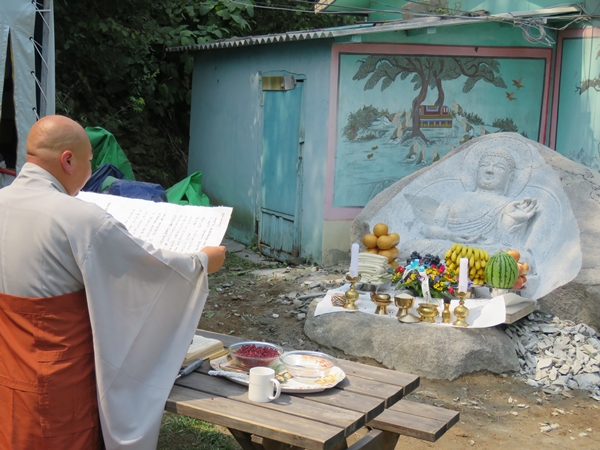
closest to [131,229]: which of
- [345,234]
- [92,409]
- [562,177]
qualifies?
[92,409]

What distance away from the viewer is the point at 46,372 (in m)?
2.54

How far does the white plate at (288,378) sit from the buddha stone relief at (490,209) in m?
4.07

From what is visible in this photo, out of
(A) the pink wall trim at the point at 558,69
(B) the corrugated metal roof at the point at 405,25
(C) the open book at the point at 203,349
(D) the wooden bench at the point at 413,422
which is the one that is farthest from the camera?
(A) the pink wall trim at the point at 558,69

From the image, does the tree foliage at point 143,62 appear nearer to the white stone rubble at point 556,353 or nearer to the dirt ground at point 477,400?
the dirt ground at point 477,400

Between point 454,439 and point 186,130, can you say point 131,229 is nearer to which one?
point 454,439

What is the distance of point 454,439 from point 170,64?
9696mm

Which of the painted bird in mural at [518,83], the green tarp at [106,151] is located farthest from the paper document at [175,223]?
the painted bird in mural at [518,83]

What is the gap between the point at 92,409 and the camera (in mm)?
2648

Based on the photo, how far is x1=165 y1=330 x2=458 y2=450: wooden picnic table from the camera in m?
2.48

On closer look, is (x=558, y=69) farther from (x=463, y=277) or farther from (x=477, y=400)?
(x=477, y=400)

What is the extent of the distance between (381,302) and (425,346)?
625 millimetres

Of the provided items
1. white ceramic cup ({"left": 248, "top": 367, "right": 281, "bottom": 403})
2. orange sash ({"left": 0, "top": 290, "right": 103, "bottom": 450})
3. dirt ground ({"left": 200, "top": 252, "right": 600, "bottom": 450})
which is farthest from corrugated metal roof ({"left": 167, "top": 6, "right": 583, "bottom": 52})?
orange sash ({"left": 0, "top": 290, "right": 103, "bottom": 450})

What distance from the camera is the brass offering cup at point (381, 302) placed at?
6035mm

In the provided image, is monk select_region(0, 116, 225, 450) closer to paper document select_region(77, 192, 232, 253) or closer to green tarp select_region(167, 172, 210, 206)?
paper document select_region(77, 192, 232, 253)
